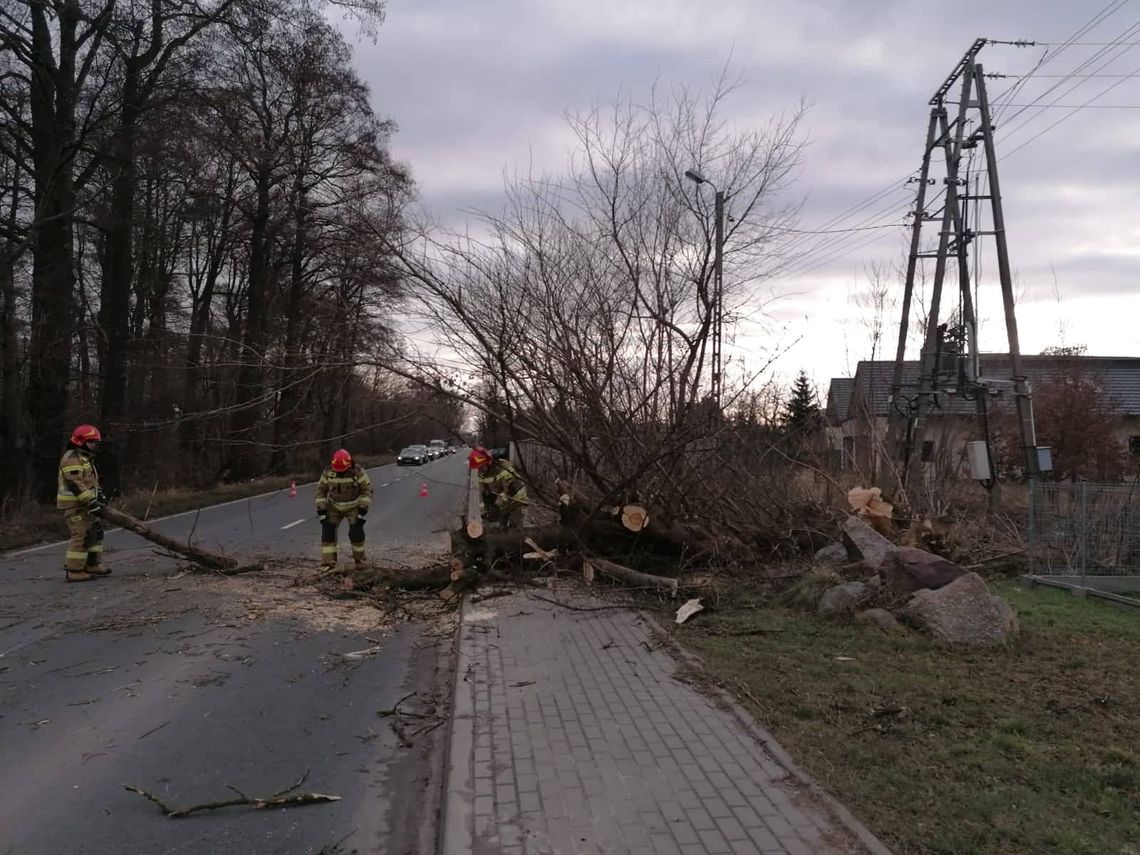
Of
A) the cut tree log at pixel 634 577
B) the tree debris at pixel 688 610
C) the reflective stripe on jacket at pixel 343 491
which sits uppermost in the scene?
the reflective stripe on jacket at pixel 343 491

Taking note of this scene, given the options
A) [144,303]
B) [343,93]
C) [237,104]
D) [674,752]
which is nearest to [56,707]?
[674,752]

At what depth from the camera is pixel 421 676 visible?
6.46 metres

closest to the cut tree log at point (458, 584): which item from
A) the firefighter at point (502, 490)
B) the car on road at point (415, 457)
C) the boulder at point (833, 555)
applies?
the firefighter at point (502, 490)

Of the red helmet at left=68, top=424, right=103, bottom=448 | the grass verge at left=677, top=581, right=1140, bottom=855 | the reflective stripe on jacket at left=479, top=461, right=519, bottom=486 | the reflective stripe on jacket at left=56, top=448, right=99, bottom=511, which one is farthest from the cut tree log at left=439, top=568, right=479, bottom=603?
the red helmet at left=68, top=424, right=103, bottom=448

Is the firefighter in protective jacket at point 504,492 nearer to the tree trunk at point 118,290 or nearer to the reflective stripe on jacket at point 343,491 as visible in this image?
the reflective stripe on jacket at point 343,491

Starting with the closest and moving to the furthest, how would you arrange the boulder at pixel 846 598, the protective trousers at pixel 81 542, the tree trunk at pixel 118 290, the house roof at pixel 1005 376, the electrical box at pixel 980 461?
the boulder at pixel 846 598
the protective trousers at pixel 81 542
the electrical box at pixel 980 461
the tree trunk at pixel 118 290
the house roof at pixel 1005 376

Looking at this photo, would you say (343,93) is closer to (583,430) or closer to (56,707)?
(583,430)

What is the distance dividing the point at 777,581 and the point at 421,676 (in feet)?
14.2

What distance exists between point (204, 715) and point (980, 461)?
13.2 m

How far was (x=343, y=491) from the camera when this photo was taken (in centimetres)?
1043

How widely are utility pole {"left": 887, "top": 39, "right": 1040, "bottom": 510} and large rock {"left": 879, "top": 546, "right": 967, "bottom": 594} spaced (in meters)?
7.46

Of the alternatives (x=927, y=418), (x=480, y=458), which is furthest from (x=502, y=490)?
(x=927, y=418)

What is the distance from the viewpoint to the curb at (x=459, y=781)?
11.6 ft

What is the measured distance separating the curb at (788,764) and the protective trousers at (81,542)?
716 cm
